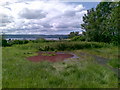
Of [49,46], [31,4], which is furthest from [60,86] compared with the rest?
[49,46]

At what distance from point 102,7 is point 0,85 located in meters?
Answer: 15.5

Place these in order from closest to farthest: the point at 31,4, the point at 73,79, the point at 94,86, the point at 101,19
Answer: the point at 94,86, the point at 73,79, the point at 31,4, the point at 101,19

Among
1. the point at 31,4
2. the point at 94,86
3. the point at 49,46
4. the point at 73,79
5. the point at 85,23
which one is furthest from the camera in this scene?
the point at 85,23

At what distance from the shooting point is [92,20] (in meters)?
15.4

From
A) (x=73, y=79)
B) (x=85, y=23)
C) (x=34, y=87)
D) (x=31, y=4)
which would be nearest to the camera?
(x=34, y=87)

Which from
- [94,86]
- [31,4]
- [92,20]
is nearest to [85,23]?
[92,20]

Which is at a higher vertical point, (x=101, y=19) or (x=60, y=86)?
(x=101, y=19)

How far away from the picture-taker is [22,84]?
2.59 meters

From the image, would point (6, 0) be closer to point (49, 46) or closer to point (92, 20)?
point (49, 46)

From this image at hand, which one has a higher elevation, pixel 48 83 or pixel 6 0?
pixel 6 0

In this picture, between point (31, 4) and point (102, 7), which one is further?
point (102, 7)

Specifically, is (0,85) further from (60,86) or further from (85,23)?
(85,23)

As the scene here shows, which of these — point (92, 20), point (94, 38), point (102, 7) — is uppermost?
point (102, 7)

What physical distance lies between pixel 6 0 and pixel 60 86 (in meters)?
2.09
